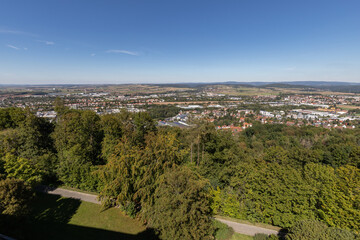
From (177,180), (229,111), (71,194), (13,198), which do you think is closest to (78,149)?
(71,194)

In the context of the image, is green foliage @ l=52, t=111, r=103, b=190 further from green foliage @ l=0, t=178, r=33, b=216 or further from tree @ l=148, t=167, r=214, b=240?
tree @ l=148, t=167, r=214, b=240

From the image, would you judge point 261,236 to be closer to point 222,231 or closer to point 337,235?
point 222,231

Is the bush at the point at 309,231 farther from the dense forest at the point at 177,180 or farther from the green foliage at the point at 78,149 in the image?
the green foliage at the point at 78,149

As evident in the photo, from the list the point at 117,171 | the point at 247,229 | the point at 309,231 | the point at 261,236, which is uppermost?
the point at 117,171

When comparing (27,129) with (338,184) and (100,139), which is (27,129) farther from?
(338,184)

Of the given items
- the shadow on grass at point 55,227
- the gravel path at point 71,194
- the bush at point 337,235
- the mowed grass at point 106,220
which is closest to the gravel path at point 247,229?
the bush at point 337,235

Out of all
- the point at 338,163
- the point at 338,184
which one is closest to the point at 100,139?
the point at 338,184
